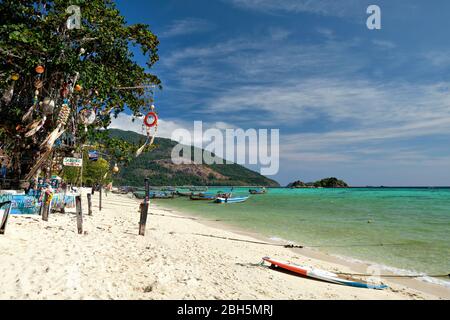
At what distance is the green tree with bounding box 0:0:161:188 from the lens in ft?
50.9

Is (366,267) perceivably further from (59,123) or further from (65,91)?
(65,91)

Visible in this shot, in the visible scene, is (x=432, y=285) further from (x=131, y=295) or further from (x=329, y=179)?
(x=329, y=179)

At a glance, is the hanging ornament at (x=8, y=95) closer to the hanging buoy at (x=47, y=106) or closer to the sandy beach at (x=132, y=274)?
the hanging buoy at (x=47, y=106)

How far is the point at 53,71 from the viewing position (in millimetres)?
16578

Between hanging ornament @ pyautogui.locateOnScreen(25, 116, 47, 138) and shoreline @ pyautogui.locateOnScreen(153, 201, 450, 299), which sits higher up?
hanging ornament @ pyautogui.locateOnScreen(25, 116, 47, 138)

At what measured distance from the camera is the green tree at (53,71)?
15.5 m

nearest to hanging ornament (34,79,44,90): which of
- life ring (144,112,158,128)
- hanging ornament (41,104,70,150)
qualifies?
hanging ornament (41,104,70,150)

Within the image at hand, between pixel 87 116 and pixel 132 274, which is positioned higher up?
pixel 87 116

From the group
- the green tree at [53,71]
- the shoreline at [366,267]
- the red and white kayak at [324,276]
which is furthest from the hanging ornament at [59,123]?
the red and white kayak at [324,276]

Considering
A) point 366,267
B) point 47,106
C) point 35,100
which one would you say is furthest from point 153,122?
point 366,267

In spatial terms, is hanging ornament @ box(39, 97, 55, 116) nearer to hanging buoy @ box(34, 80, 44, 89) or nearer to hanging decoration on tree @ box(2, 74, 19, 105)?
hanging buoy @ box(34, 80, 44, 89)

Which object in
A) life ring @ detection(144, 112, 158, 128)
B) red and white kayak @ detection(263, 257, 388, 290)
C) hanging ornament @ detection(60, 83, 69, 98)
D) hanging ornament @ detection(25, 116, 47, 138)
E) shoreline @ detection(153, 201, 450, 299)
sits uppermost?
hanging ornament @ detection(60, 83, 69, 98)

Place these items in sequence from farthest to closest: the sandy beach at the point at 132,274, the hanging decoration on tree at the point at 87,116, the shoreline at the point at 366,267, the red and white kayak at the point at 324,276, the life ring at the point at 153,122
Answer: the hanging decoration on tree at the point at 87,116 → the life ring at the point at 153,122 → the shoreline at the point at 366,267 → the red and white kayak at the point at 324,276 → the sandy beach at the point at 132,274

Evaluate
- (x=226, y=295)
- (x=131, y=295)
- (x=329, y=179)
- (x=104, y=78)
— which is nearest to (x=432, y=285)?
(x=226, y=295)
